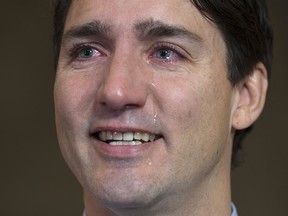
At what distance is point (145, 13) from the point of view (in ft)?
7.38

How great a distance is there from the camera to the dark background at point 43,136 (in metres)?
4.67

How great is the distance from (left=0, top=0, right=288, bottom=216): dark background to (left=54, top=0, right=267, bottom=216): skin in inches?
91.4

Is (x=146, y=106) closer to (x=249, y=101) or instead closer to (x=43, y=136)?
(x=249, y=101)

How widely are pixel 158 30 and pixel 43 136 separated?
267 cm

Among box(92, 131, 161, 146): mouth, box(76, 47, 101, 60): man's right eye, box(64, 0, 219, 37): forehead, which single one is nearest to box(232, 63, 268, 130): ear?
box(64, 0, 219, 37): forehead

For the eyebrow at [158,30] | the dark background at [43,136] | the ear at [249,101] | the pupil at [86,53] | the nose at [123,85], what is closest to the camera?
the nose at [123,85]

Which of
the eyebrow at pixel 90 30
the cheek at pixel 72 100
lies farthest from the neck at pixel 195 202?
the eyebrow at pixel 90 30

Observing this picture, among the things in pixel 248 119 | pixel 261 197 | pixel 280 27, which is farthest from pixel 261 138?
pixel 248 119

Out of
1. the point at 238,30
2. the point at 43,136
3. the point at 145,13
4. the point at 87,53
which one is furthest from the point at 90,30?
the point at 43,136

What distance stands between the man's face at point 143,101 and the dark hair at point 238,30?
4 centimetres

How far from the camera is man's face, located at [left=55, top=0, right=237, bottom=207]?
7.16 ft

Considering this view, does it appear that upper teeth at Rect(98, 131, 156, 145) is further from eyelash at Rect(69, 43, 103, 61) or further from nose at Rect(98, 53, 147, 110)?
eyelash at Rect(69, 43, 103, 61)

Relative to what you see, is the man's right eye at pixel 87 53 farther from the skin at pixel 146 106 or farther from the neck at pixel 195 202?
the neck at pixel 195 202

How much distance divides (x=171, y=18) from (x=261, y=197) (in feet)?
8.70
